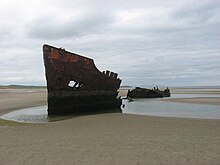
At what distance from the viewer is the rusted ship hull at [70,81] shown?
1261cm

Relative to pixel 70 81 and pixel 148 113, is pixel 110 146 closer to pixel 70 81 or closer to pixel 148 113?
pixel 70 81

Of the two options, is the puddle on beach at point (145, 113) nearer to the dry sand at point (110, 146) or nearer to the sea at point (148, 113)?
the sea at point (148, 113)

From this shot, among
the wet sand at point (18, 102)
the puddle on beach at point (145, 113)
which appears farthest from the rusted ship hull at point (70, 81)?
the wet sand at point (18, 102)

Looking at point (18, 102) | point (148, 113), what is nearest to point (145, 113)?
point (148, 113)

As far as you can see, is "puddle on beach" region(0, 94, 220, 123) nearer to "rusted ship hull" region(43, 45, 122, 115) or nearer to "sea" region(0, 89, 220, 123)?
"sea" region(0, 89, 220, 123)

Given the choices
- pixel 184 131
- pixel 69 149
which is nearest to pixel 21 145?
pixel 69 149

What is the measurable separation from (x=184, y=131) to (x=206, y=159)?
299 centimetres

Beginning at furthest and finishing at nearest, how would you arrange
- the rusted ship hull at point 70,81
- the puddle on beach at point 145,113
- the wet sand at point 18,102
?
the wet sand at point 18,102 → the rusted ship hull at point 70,81 → the puddle on beach at point 145,113

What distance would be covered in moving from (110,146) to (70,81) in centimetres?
797

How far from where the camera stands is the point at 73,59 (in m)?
13.2

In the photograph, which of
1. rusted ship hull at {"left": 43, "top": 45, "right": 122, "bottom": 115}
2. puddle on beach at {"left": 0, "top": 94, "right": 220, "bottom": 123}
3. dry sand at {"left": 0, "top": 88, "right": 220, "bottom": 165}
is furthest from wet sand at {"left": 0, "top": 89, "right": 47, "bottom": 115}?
dry sand at {"left": 0, "top": 88, "right": 220, "bottom": 165}

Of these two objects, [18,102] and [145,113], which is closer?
[145,113]

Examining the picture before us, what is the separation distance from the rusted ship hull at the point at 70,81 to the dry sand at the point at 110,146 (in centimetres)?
484

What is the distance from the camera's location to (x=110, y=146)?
591 cm
